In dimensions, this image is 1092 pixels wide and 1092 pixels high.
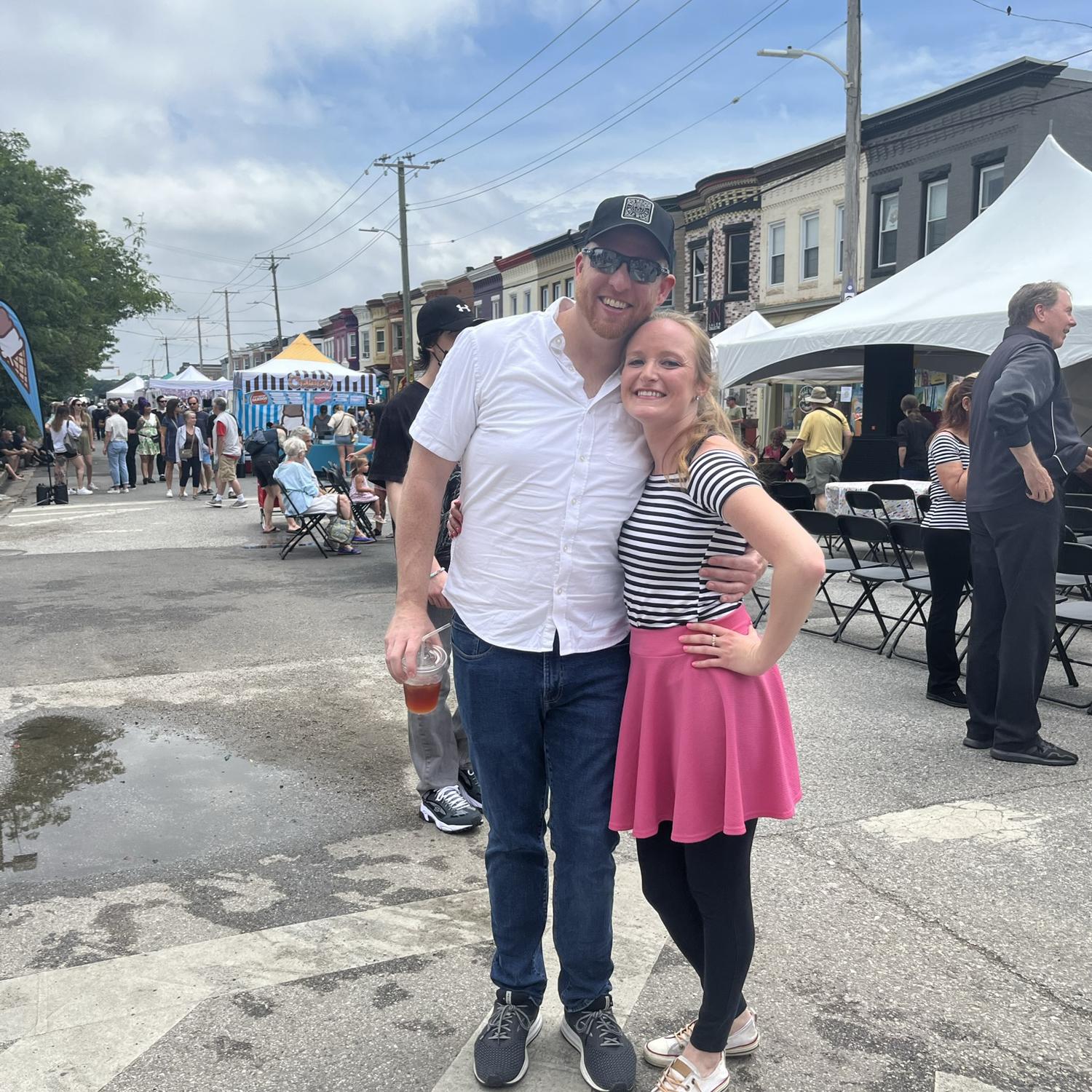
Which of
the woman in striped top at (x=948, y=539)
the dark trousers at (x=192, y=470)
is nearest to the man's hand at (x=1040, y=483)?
the woman in striped top at (x=948, y=539)

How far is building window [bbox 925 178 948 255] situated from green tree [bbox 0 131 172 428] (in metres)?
20.9

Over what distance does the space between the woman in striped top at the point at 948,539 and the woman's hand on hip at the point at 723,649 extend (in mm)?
3450

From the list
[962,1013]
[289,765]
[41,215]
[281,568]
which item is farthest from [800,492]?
[41,215]

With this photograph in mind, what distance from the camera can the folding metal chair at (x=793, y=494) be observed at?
11.4m

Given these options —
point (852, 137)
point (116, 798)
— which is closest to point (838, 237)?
point (852, 137)

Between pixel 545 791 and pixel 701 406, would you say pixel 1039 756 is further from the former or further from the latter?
pixel 701 406

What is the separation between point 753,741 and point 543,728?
0.48 m

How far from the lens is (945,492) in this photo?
5.42m

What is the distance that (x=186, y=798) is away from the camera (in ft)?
14.3

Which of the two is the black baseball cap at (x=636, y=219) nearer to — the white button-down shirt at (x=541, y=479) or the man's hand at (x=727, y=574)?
the white button-down shirt at (x=541, y=479)

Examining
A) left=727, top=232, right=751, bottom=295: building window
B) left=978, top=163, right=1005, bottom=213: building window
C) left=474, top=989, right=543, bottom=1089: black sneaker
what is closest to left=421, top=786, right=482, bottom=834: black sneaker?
left=474, top=989, right=543, bottom=1089: black sneaker

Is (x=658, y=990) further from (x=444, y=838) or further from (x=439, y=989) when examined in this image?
(x=444, y=838)

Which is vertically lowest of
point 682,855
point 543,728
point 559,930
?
point 559,930

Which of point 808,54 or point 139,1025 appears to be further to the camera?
point 808,54
